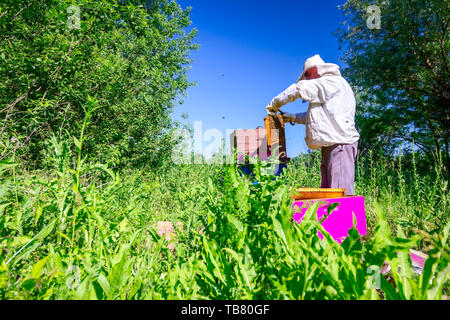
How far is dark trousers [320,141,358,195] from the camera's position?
144 inches

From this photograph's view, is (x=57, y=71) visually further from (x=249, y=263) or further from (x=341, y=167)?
(x=341, y=167)

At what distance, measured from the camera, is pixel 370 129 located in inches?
452

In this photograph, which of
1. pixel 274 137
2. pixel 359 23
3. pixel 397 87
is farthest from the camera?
pixel 359 23

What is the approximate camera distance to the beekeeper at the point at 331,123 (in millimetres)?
3688

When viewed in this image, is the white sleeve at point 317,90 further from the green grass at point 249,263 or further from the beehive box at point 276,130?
the green grass at point 249,263

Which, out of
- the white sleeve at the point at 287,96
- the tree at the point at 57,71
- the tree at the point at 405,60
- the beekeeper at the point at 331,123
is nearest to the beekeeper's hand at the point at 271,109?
the white sleeve at the point at 287,96

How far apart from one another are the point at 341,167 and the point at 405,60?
748cm

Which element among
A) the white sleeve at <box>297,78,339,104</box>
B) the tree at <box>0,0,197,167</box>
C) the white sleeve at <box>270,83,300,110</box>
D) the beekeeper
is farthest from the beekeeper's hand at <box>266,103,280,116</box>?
the tree at <box>0,0,197,167</box>

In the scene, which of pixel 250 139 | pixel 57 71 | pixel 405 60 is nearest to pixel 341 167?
pixel 250 139

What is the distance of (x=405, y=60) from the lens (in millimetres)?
8375

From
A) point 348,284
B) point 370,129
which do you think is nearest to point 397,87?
point 370,129

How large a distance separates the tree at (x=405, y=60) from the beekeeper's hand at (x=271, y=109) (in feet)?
21.4
